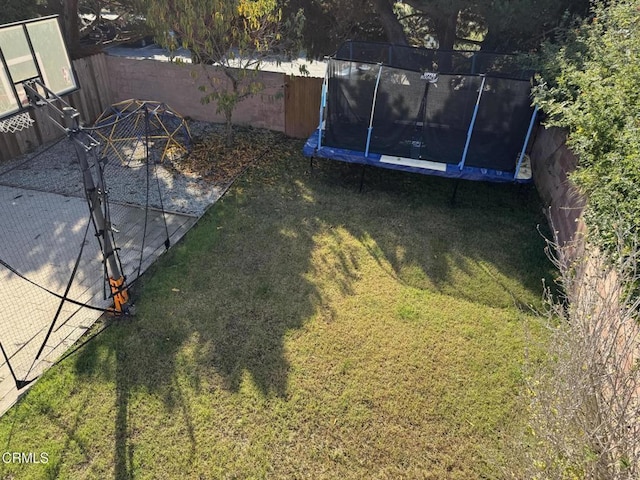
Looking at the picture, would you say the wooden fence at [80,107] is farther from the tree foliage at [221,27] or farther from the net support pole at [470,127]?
the net support pole at [470,127]

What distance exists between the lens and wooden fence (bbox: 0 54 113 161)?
798 centimetres

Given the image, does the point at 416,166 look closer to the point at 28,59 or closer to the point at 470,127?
the point at 470,127

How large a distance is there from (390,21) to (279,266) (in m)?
7.31

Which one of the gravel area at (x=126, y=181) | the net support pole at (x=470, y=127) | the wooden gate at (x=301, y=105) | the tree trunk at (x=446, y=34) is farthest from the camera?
the tree trunk at (x=446, y=34)

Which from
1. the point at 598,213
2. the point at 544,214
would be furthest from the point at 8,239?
the point at 544,214

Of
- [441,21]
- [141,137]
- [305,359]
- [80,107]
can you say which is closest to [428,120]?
[305,359]

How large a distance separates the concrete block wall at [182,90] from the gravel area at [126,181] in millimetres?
2188

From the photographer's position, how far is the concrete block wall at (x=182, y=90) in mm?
9102

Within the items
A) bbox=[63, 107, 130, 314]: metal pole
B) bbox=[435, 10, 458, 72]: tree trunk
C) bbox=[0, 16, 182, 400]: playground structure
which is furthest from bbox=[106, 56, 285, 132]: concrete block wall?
bbox=[63, 107, 130, 314]: metal pole

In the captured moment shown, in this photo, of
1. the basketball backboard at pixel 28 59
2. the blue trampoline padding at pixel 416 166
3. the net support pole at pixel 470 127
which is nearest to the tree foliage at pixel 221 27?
the blue trampoline padding at pixel 416 166

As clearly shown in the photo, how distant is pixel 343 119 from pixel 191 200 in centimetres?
285

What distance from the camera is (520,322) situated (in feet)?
15.7

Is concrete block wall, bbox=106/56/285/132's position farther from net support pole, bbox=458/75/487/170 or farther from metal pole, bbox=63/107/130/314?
metal pole, bbox=63/107/130/314

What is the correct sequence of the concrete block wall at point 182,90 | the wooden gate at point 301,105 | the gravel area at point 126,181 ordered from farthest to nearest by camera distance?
the concrete block wall at point 182,90
the wooden gate at point 301,105
the gravel area at point 126,181
